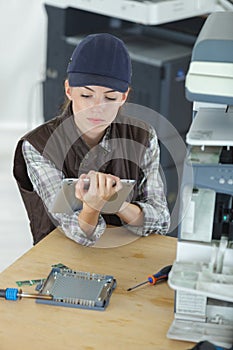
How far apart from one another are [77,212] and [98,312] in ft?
1.28

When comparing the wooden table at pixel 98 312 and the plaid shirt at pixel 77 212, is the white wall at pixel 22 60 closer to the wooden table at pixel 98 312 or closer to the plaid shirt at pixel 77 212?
the plaid shirt at pixel 77 212

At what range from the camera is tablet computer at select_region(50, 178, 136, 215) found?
75.5 inches

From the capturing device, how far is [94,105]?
6.70 ft

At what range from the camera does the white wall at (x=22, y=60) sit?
488 cm

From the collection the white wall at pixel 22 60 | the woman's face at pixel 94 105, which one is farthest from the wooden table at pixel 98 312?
the white wall at pixel 22 60

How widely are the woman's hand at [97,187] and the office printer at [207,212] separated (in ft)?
0.93

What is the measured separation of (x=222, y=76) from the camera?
60.6 inches

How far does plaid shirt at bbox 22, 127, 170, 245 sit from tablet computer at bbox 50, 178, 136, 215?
0.07 feet

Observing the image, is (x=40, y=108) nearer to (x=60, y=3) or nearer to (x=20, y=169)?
(x=60, y=3)

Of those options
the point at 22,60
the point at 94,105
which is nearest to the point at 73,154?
the point at 94,105

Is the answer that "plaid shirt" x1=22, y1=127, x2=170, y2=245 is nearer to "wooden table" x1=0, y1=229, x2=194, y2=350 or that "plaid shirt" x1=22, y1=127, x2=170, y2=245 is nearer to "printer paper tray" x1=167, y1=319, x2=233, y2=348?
"wooden table" x1=0, y1=229, x2=194, y2=350

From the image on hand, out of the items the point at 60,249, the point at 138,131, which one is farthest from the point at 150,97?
the point at 60,249

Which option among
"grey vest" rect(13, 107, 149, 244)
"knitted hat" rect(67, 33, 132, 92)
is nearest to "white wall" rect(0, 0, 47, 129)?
"grey vest" rect(13, 107, 149, 244)

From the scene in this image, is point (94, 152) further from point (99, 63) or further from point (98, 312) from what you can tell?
point (98, 312)
